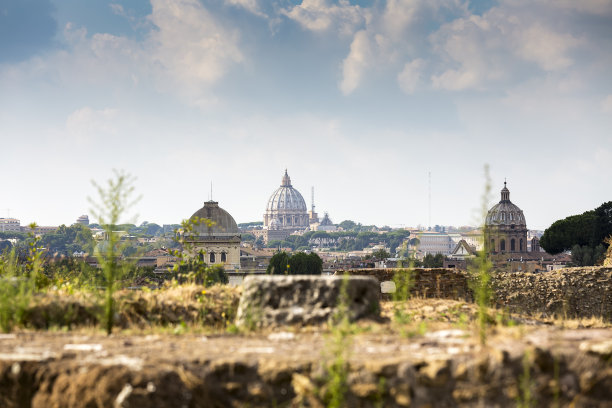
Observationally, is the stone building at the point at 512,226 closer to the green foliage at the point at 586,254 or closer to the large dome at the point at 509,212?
the large dome at the point at 509,212

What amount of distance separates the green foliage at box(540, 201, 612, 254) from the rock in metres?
50.1

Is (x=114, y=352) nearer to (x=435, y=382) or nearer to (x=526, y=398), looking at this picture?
(x=435, y=382)

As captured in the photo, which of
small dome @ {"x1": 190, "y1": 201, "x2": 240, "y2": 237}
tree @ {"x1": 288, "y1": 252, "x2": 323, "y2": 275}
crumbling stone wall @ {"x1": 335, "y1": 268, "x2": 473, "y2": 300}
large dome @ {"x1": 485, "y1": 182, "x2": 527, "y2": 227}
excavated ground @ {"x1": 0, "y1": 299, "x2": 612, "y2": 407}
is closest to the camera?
excavated ground @ {"x1": 0, "y1": 299, "x2": 612, "y2": 407}

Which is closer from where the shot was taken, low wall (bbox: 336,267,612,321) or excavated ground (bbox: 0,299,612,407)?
excavated ground (bbox: 0,299,612,407)

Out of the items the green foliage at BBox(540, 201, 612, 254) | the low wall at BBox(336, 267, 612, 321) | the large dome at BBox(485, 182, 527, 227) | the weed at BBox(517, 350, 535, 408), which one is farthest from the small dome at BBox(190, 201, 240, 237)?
the large dome at BBox(485, 182, 527, 227)

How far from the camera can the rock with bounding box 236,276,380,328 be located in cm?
611

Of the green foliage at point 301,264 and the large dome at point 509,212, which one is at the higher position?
the large dome at point 509,212

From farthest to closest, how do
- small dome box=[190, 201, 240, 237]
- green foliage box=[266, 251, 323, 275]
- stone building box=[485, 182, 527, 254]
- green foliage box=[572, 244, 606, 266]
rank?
1. stone building box=[485, 182, 527, 254]
2. small dome box=[190, 201, 240, 237]
3. green foliage box=[266, 251, 323, 275]
4. green foliage box=[572, 244, 606, 266]

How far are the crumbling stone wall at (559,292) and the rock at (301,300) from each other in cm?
730


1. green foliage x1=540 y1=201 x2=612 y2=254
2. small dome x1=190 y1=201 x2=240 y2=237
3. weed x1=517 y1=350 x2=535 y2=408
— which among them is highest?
small dome x1=190 y1=201 x2=240 y2=237

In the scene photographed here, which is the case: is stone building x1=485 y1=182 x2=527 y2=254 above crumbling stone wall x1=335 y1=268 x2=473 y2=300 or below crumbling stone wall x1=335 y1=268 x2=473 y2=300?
above

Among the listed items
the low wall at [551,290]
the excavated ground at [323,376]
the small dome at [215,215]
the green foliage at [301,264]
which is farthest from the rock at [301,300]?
the small dome at [215,215]

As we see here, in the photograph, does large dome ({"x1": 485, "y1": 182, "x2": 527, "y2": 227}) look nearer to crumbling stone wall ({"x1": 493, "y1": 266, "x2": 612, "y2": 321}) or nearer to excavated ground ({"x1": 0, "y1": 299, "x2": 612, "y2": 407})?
crumbling stone wall ({"x1": 493, "y1": 266, "x2": 612, "y2": 321})

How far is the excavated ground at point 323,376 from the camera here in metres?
4.40
